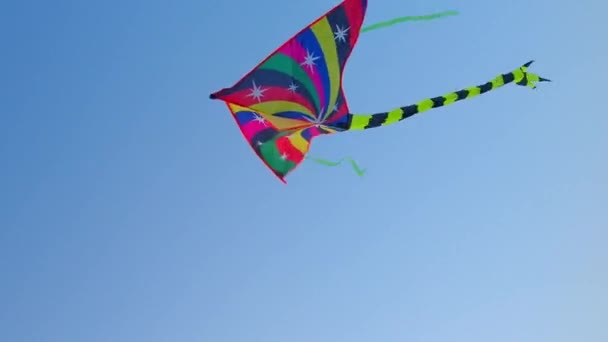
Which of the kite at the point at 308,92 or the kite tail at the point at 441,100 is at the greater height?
the kite at the point at 308,92

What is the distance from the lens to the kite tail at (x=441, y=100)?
10.7 meters

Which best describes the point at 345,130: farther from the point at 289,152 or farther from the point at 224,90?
the point at 224,90

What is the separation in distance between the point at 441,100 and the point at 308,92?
1.87 m

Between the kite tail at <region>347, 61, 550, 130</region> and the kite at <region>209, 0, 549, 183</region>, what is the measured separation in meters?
0.01

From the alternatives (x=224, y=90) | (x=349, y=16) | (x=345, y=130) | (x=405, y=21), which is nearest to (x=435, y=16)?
(x=405, y=21)

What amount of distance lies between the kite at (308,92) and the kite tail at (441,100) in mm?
13

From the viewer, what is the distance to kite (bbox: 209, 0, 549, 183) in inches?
411

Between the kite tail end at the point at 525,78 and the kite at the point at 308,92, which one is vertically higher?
the kite at the point at 308,92

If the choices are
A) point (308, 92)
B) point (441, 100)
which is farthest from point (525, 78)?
point (308, 92)

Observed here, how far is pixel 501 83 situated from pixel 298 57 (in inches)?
126

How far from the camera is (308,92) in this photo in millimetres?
10727

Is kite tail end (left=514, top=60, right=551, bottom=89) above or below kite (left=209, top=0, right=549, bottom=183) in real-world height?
below

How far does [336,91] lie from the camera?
35.4ft

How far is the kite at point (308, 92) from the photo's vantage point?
10430 millimetres
